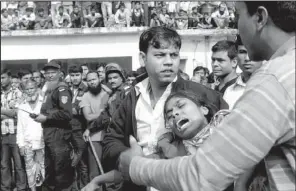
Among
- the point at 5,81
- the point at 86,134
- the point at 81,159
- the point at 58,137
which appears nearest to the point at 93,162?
the point at 81,159

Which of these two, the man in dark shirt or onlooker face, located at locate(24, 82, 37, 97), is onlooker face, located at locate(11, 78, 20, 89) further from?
the man in dark shirt

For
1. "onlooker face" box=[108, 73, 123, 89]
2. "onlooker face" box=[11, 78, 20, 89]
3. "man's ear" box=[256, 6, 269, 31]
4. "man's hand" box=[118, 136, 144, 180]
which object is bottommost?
"onlooker face" box=[11, 78, 20, 89]

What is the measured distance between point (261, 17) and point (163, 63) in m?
1.83

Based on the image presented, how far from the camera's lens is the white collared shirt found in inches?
127

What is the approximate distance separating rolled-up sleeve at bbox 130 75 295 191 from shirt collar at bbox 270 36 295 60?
16cm

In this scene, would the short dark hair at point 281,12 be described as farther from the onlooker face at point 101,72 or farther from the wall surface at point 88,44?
the wall surface at point 88,44

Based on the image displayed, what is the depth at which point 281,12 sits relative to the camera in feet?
5.29

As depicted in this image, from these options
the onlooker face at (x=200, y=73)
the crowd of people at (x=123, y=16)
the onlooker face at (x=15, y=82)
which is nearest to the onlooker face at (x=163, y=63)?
the onlooker face at (x=200, y=73)

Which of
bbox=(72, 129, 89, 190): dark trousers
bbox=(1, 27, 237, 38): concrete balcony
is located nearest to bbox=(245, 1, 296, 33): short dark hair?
bbox=(72, 129, 89, 190): dark trousers

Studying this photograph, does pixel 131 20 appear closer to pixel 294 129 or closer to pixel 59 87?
pixel 59 87

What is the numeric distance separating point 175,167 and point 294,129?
391 millimetres

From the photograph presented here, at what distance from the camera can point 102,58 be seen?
20000mm

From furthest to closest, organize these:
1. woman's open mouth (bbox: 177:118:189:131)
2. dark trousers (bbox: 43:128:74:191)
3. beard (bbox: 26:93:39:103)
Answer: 1. beard (bbox: 26:93:39:103)
2. dark trousers (bbox: 43:128:74:191)
3. woman's open mouth (bbox: 177:118:189:131)

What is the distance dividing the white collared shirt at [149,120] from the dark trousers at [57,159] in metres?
4.09
